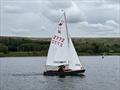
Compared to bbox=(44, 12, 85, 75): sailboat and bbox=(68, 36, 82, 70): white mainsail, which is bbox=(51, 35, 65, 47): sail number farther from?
bbox=(68, 36, 82, 70): white mainsail

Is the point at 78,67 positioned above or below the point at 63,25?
below

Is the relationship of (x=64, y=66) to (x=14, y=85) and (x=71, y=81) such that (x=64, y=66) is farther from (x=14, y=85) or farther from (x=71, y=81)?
(x=14, y=85)

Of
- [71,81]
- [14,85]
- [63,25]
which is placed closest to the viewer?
[14,85]

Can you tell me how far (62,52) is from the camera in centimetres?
8756

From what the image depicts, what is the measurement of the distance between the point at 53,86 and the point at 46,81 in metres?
8.59

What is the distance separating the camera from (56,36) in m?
86.1

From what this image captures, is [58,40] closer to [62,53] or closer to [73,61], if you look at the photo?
[62,53]

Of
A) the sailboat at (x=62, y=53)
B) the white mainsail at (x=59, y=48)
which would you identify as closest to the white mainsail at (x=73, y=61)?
the sailboat at (x=62, y=53)

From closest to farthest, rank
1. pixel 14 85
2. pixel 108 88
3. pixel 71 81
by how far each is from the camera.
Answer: pixel 108 88 < pixel 14 85 < pixel 71 81

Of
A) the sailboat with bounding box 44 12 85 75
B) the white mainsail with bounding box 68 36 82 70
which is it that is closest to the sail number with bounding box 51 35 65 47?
the sailboat with bounding box 44 12 85 75

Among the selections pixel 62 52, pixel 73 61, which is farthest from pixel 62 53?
pixel 73 61

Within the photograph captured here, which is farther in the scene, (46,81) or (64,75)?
Result: (64,75)

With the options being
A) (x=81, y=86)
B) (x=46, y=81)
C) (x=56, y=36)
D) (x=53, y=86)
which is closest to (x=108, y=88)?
(x=81, y=86)

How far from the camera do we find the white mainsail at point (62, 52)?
86.4m
